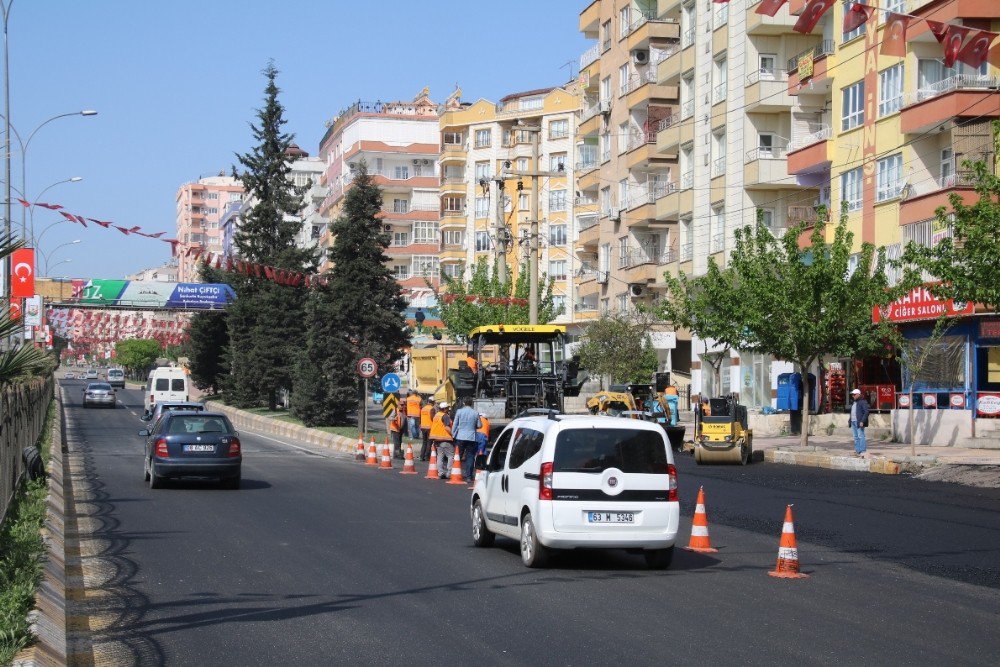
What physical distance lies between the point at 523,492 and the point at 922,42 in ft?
96.0

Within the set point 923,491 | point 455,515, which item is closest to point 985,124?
point 923,491

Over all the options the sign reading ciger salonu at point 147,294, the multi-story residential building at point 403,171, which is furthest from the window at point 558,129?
the sign reading ciger salonu at point 147,294

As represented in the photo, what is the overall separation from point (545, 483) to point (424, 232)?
9270cm

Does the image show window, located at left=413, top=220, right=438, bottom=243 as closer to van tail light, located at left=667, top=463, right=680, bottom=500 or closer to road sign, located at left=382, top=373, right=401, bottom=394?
road sign, located at left=382, top=373, right=401, bottom=394

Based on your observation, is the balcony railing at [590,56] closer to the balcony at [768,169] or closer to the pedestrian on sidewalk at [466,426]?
the balcony at [768,169]

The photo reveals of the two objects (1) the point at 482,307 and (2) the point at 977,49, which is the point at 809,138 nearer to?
(1) the point at 482,307

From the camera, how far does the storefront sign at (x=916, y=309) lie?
3625cm

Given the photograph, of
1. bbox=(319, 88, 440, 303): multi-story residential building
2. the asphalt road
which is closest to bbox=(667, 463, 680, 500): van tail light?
the asphalt road

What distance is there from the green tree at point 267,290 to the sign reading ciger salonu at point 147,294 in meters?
1.96

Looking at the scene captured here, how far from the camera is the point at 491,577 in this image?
1287 cm

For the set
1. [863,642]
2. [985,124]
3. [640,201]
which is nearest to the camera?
[863,642]

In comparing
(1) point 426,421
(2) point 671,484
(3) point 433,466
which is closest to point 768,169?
(1) point 426,421

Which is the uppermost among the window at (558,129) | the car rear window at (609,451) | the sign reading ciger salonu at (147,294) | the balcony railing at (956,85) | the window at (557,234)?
the window at (558,129)

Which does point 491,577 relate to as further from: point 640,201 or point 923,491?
point 640,201
